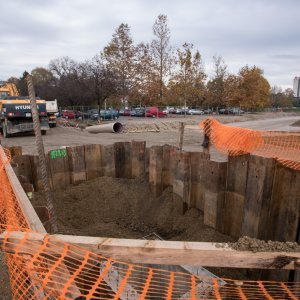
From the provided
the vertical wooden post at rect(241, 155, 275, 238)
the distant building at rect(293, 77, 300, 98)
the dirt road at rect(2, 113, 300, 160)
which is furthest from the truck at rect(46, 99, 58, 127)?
the distant building at rect(293, 77, 300, 98)

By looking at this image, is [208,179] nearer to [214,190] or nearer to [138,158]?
[214,190]

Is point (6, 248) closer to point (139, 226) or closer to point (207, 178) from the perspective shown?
point (207, 178)

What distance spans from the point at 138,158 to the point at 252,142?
322cm

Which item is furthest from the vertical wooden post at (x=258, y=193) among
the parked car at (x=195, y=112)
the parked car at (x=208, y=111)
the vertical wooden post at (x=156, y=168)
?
the parked car at (x=208, y=111)

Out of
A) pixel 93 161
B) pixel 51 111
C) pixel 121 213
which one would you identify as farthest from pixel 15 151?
pixel 51 111

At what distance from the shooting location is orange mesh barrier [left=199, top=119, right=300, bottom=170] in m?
4.82

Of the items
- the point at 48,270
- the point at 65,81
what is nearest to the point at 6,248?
the point at 48,270

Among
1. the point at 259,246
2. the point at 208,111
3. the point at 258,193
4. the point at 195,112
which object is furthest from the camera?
the point at 208,111

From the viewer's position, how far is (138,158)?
7.44m

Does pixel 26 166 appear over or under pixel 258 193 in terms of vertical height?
under

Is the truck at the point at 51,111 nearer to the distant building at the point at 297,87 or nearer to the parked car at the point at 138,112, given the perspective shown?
the parked car at the point at 138,112

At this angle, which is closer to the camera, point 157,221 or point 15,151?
point 157,221

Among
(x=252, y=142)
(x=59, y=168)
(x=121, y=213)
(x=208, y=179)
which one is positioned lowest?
(x=121, y=213)

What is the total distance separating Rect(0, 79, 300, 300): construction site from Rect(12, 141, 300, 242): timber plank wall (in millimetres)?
17
